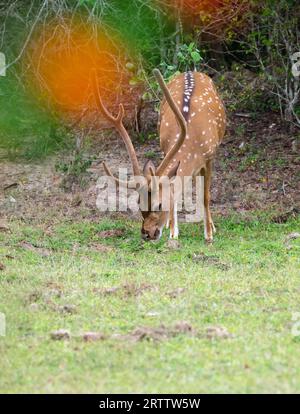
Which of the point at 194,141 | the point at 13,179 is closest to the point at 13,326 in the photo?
the point at 194,141

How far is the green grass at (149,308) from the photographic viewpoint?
210 inches

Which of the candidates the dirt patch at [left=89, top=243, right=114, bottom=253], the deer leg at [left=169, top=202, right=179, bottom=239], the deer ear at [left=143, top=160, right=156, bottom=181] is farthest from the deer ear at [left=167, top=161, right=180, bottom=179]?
the dirt patch at [left=89, top=243, right=114, bottom=253]

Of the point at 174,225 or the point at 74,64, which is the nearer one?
the point at 174,225

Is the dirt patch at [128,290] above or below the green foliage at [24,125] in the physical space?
below

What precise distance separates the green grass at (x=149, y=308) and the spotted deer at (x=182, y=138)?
0.85 ft

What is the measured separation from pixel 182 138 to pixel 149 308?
101 inches

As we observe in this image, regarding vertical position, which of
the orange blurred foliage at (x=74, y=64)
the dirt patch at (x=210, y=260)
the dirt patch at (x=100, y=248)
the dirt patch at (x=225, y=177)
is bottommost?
the dirt patch at (x=210, y=260)

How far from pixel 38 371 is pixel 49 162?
6749 mm

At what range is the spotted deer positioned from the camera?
894 cm

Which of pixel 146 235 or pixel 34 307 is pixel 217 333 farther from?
pixel 146 235

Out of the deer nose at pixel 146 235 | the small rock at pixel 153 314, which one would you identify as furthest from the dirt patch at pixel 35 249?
the small rock at pixel 153 314

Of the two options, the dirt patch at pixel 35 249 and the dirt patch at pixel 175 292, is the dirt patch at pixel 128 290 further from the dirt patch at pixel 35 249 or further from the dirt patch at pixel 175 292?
the dirt patch at pixel 35 249

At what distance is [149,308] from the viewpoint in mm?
6781

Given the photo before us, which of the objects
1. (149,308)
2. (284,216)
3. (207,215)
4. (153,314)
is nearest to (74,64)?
(207,215)
